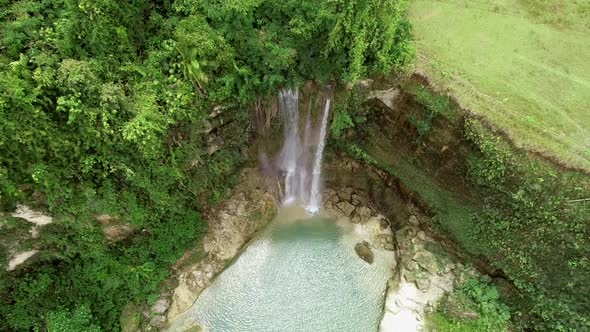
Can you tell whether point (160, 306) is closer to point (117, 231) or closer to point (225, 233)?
point (117, 231)

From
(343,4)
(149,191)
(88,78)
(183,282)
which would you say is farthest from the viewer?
(183,282)

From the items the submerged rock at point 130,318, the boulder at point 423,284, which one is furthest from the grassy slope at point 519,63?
the submerged rock at point 130,318

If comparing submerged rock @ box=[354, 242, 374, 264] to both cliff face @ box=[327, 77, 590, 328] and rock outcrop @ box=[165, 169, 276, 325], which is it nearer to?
cliff face @ box=[327, 77, 590, 328]

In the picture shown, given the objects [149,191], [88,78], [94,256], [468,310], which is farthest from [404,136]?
[94,256]

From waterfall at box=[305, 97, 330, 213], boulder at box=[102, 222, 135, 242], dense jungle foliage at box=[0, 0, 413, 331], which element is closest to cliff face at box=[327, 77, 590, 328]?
waterfall at box=[305, 97, 330, 213]

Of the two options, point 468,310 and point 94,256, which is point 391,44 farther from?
point 94,256

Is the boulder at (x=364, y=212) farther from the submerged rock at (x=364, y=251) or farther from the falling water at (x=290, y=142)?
the falling water at (x=290, y=142)

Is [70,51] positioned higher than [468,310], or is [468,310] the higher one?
[70,51]
